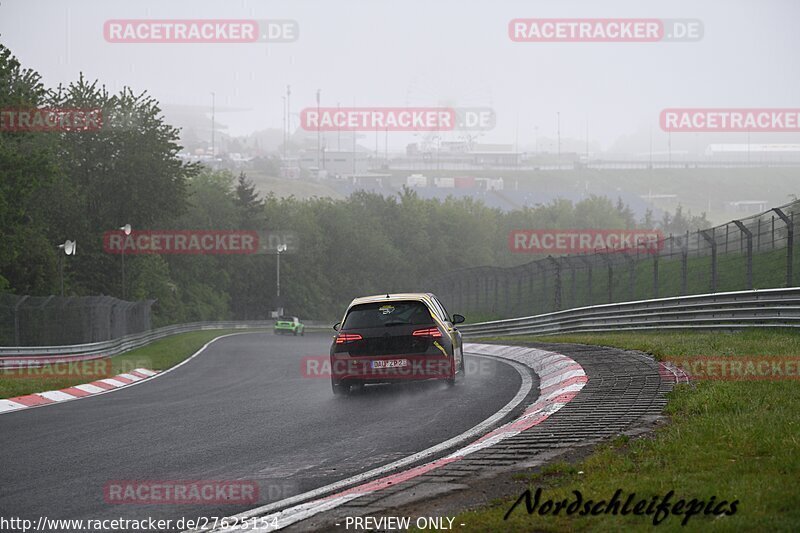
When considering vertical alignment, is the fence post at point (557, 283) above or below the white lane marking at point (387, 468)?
above

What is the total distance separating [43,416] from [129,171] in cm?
4928

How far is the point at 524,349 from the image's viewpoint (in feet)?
71.4

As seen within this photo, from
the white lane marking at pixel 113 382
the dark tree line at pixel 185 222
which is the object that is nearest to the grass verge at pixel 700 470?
the white lane marking at pixel 113 382

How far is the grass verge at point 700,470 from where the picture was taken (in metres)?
5.36

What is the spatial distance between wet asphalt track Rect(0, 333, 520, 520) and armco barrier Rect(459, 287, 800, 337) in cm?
508

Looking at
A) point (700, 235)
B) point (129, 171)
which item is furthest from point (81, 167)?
point (700, 235)

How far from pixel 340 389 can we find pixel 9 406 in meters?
5.16

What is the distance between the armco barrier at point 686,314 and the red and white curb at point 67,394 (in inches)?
483

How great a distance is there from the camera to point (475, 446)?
8.57 metres

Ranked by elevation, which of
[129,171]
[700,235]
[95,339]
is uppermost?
[129,171]

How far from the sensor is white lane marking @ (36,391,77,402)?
692 inches

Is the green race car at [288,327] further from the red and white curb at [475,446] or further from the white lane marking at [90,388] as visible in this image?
the red and white curb at [475,446]

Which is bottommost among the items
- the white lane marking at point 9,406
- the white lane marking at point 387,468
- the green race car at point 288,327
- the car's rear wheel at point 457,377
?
the green race car at point 288,327

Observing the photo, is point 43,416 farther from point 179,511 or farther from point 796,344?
point 796,344
